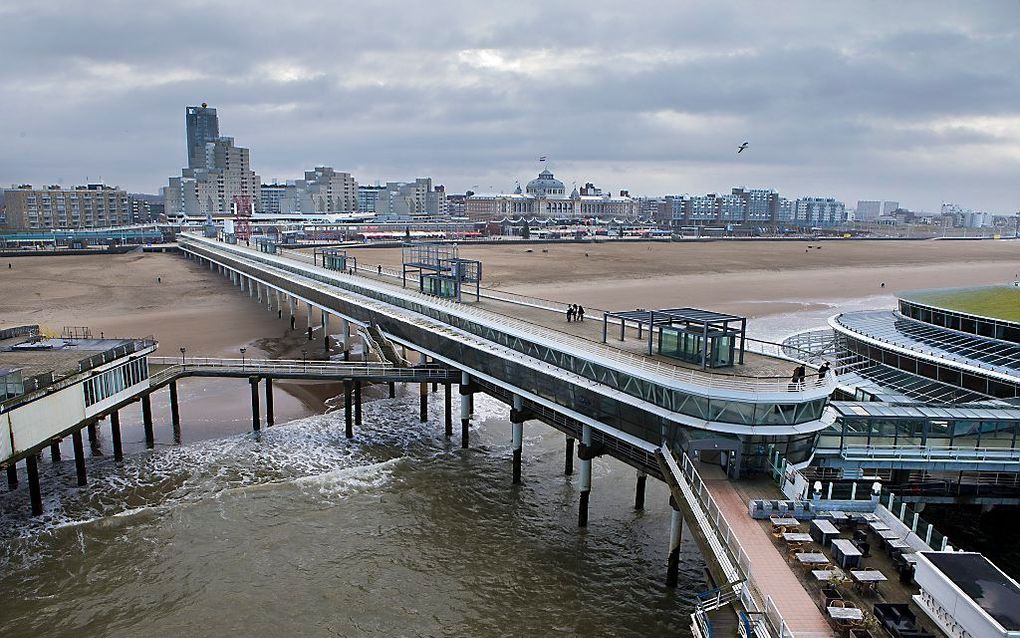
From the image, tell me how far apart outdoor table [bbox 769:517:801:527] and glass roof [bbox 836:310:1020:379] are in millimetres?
16235

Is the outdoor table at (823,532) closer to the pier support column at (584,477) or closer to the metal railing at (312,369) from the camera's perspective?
the pier support column at (584,477)

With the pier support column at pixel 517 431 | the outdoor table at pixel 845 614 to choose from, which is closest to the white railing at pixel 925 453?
the outdoor table at pixel 845 614

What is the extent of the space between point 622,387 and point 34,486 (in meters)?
23.0

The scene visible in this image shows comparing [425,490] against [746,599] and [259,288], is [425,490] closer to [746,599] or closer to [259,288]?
[746,599]

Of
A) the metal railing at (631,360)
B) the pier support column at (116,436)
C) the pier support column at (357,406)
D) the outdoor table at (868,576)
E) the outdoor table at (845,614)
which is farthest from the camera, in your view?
the pier support column at (357,406)

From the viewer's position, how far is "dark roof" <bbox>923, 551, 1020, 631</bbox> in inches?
448

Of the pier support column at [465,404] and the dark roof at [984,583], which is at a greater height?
the dark roof at [984,583]

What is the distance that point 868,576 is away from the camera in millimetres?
13844

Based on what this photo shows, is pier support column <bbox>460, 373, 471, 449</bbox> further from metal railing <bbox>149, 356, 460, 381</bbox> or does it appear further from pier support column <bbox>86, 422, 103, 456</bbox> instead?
pier support column <bbox>86, 422, 103, 456</bbox>

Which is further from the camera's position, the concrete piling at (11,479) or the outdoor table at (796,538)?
the concrete piling at (11,479)

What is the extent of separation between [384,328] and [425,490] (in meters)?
14.7

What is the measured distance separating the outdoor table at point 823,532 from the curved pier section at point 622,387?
3423 mm

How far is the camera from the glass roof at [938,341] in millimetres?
27609

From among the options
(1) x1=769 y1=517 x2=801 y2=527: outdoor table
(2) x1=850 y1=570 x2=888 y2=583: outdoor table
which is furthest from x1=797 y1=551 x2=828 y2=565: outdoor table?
(1) x1=769 y1=517 x2=801 y2=527: outdoor table
